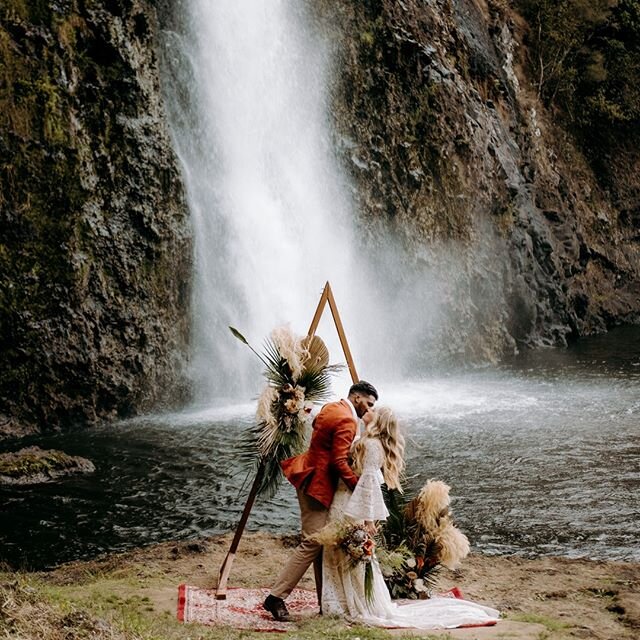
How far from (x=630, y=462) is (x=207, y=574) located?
796 cm

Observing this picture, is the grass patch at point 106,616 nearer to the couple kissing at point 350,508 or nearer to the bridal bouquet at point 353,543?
the couple kissing at point 350,508

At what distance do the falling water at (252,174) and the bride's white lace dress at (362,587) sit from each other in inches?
598

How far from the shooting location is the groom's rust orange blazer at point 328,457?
7.42m

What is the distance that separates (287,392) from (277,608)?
2185 mm

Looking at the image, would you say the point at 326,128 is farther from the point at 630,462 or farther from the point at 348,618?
the point at 348,618

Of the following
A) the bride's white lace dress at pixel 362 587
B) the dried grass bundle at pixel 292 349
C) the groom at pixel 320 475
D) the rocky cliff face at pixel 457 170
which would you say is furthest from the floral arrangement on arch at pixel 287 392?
the rocky cliff face at pixel 457 170

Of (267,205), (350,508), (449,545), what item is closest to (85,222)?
(267,205)

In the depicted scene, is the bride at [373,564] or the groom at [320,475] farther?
the groom at [320,475]

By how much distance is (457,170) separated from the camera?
30.8 metres

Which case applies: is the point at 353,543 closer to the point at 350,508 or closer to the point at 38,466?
the point at 350,508

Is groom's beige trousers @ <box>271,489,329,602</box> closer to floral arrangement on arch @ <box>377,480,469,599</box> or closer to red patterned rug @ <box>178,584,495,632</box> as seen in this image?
red patterned rug @ <box>178,584,495,632</box>

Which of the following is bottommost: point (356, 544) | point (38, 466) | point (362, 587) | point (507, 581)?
point (507, 581)

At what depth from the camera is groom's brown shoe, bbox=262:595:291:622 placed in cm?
739

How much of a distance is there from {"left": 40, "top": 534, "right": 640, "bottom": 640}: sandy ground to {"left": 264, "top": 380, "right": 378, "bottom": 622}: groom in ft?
3.70
